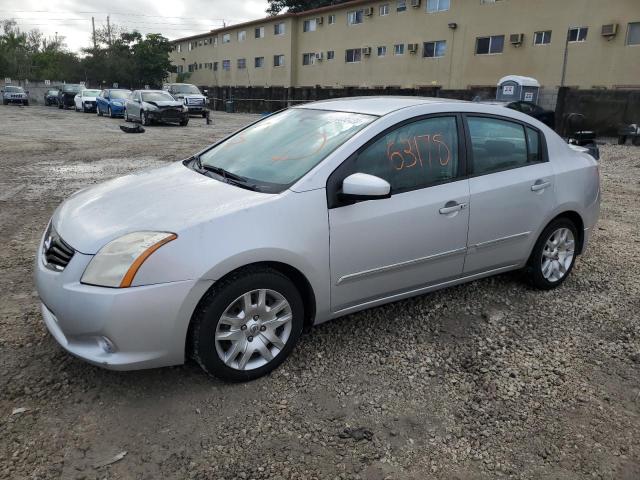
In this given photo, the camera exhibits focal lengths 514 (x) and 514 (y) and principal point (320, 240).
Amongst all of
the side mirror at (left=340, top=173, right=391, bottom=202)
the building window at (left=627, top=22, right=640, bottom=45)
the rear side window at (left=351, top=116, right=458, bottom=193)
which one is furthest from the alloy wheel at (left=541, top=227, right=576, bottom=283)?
the building window at (left=627, top=22, right=640, bottom=45)

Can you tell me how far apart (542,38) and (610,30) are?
11.4 ft

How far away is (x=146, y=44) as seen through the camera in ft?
188

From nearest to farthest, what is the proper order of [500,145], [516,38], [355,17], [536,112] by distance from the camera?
[500,145], [536,112], [516,38], [355,17]

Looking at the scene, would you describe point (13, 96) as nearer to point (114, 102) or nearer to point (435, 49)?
point (114, 102)

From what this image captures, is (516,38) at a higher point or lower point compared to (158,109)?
higher

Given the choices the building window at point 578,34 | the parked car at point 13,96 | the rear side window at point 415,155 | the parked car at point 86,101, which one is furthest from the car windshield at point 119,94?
the rear side window at point 415,155

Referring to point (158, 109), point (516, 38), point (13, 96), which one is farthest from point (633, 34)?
point (13, 96)

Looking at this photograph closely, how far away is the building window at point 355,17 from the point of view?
36.0 m

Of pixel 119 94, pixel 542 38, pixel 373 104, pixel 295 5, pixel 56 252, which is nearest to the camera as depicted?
pixel 56 252

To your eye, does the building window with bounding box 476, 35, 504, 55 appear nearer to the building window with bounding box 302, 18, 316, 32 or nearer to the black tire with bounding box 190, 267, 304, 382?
the building window with bounding box 302, 18, 316, 32

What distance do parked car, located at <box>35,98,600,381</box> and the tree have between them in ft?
154

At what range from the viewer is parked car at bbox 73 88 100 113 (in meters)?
31.2

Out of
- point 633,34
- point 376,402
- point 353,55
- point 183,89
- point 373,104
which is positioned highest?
point 353,55

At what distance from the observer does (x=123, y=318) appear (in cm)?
254
